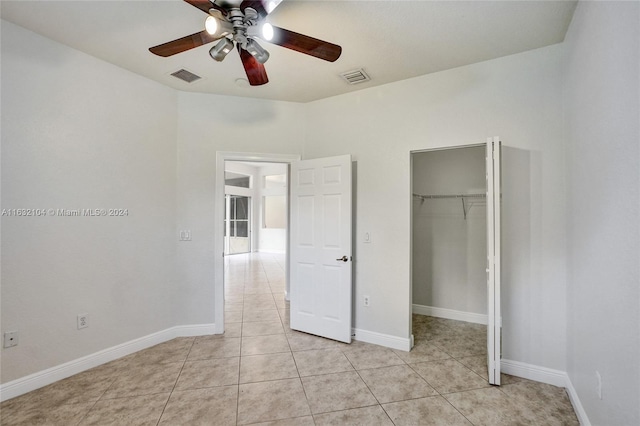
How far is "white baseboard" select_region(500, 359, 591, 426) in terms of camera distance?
2244 millimetres

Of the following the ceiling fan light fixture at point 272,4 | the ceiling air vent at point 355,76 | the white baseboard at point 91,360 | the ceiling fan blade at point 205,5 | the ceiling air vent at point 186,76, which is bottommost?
the white baseboard at point 91,360

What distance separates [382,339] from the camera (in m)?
3.18

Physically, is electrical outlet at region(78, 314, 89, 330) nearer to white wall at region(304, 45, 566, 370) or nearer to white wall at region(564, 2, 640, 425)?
white wall at region(304, 45, 566, 370)

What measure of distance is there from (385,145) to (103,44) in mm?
2823

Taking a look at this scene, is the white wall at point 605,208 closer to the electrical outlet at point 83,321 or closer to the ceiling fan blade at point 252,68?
the ceiling fan blade at point 252,68

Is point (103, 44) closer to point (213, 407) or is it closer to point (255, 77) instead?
point (255, 77)

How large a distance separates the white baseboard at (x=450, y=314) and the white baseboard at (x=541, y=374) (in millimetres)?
1269

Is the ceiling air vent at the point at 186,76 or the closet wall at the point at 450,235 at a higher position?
the ceiling air vent at the point at 186,76

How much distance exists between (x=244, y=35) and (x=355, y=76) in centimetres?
151

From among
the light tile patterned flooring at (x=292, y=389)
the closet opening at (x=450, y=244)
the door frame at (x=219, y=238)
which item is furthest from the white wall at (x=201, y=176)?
the closet opening at (x=450, y=244)

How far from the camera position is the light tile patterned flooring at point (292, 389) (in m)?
2.01

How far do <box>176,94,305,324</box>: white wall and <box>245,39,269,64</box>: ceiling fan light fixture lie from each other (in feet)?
5.52

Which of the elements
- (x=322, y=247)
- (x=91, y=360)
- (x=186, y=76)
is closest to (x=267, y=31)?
(x=186, y=76)

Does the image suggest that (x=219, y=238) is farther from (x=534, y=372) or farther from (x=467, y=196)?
(x=534, y=372)
